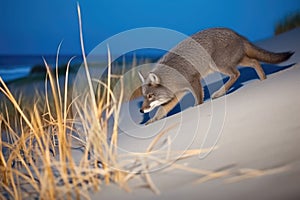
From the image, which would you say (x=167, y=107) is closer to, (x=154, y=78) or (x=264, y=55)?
(x=154, y=78)

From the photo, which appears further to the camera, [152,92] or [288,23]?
[288,23]

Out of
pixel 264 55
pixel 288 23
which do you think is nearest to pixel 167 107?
pixel 264 55

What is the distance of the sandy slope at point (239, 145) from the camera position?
1.05 metres

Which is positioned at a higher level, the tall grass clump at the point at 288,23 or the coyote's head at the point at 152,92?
the tall grass clump at the point at 288,23

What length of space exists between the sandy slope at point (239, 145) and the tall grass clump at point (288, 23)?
7.28 feet

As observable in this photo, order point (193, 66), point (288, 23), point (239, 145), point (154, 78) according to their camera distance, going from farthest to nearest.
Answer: point (288, 23) < point (193, 66) < point (154, 78) < point (239, 145)

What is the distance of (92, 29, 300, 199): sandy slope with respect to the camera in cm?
105

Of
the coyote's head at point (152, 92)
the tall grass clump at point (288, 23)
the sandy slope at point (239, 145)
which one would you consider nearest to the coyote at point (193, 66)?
the coyote's head at point (152, 92)

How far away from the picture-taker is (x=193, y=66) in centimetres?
246

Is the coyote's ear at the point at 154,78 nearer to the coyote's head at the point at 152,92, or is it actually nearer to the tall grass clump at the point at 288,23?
the coyote's head at the point at 152,92

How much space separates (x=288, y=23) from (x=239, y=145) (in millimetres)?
3485

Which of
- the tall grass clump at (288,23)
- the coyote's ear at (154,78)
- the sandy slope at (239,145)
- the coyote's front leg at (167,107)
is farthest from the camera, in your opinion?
the tall grass clump at (288,23)

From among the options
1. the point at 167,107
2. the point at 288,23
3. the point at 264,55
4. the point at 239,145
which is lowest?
the point at 239,145

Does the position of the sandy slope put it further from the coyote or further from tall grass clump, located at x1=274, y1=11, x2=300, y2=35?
tall grass clump, located at x1=274, y1=11, x2=300, y2=35
